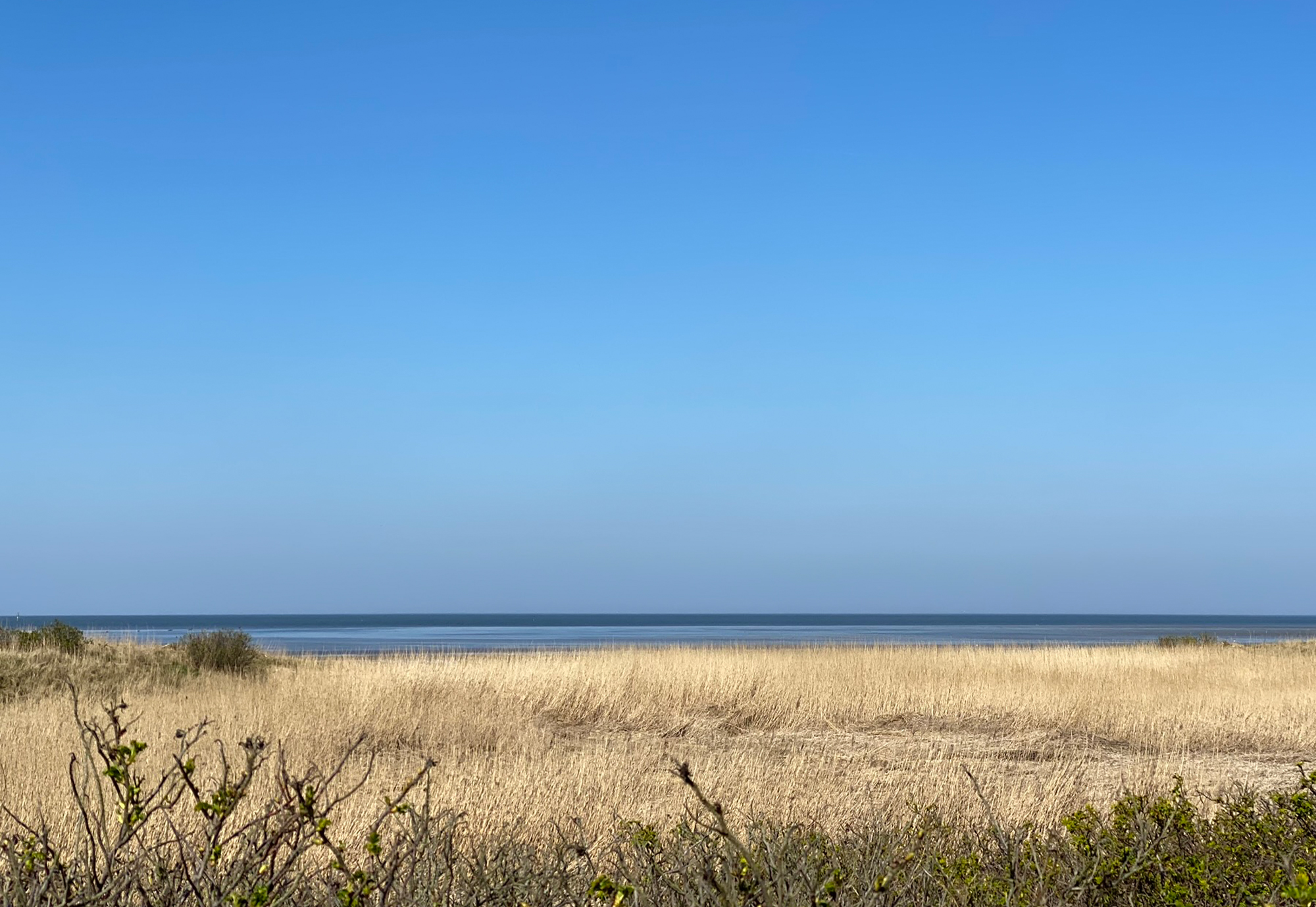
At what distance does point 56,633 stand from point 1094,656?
22576 millimetres

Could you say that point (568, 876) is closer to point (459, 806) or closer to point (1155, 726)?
point (459, 806)

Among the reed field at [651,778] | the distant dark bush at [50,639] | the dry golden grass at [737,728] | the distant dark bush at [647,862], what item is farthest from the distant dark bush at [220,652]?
the distant dark bush at [647,862]

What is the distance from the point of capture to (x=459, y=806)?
8.39m

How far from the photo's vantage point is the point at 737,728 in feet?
51.3

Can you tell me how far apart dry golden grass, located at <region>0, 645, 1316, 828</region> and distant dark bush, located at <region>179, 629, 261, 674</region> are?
93cm

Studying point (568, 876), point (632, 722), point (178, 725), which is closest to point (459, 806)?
point (568, 876)

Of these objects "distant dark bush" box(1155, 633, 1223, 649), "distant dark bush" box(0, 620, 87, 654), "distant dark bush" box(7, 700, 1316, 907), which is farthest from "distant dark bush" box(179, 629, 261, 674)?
"distant dark bush" box(1155, 633, 1223, 649)

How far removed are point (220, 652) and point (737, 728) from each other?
39.9ft

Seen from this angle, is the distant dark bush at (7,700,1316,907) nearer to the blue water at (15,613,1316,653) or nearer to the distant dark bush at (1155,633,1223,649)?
the blue water at (15,613,1316,653)

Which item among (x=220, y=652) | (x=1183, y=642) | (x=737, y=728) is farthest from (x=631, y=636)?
(x=737, y=728)

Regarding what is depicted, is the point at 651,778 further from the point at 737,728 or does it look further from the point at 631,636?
the point at 631,636

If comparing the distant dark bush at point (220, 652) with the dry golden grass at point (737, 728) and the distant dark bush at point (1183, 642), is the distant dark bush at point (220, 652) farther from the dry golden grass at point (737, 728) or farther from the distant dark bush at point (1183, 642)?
the distant dark bush at point (1183, 642)

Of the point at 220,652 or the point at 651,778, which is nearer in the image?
the point at 651,778

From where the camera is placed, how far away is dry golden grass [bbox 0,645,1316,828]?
9.32 m
